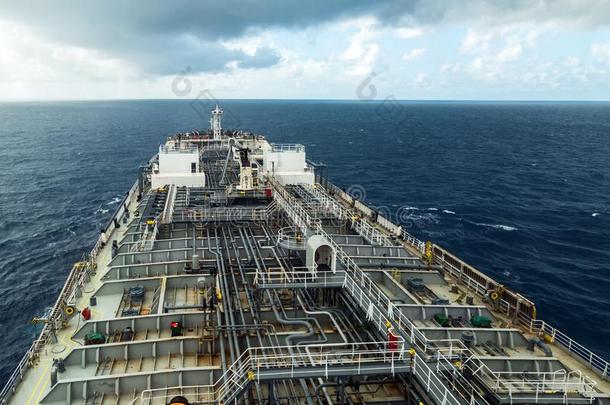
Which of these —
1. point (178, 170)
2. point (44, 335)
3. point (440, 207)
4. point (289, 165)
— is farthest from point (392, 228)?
point (440, 207)

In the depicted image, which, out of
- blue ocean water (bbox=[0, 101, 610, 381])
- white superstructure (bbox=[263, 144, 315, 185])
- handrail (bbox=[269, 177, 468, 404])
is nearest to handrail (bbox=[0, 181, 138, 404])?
blue ocean water (bbox=[0, 101, 610, 381])

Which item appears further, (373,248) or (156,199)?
(156,199)

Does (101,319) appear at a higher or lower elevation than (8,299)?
higher

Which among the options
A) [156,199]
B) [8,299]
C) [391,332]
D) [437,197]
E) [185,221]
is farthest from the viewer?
[437,197]

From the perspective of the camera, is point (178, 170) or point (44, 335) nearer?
point (44, 335)

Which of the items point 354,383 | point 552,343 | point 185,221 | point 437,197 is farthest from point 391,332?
point 437,197

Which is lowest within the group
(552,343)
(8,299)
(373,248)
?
(8,299)

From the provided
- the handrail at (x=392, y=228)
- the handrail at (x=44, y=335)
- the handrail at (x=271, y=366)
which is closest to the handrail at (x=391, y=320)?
the handrail at (x=271, y=366)

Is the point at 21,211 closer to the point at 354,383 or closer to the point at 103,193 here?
the point at 103,193

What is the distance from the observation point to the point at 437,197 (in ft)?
284

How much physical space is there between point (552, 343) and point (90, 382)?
2514cm

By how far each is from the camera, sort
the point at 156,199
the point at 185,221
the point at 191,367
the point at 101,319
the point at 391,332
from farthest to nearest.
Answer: the point at 156,199 → the point at 185,221 → the point at 101,319 → the point at 191,367 → the point at 391,332

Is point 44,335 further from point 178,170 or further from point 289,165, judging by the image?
point 289,165

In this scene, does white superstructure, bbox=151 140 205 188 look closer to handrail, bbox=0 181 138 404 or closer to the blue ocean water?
the blue ocean water
